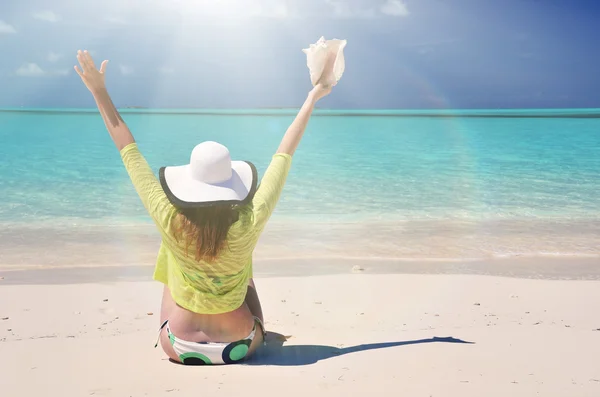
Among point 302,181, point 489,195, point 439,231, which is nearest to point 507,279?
point 439,231

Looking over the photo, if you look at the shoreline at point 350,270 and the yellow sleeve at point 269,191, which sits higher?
the yellow sleeve at point 269,191

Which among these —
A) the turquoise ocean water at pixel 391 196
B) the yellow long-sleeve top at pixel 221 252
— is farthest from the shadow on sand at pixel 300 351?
the turquoise ocean water at pixel 391 196

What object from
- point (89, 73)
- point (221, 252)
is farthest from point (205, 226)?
point (89, 73)

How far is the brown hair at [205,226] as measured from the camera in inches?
111

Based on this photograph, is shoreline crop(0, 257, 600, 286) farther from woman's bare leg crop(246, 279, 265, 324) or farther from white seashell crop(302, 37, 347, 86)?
white seashell crop(302, 37, 347, 86)

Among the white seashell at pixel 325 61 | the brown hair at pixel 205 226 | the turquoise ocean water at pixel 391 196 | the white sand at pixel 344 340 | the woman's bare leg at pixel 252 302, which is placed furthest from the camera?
the turquoise ocean water at pixel 391 196

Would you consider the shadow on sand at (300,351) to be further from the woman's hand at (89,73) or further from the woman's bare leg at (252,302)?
the woman's hand at (89,73)

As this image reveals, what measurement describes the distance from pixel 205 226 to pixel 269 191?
0.35 m

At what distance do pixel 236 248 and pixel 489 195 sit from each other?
894 centimetres

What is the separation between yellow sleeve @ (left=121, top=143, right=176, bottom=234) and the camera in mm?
2865

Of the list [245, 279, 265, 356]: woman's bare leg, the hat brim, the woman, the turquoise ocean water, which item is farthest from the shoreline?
the hat brim

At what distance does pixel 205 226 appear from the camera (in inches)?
111

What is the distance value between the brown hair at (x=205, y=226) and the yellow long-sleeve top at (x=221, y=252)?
1.2 inches

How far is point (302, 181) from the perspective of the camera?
12641 millimetres
